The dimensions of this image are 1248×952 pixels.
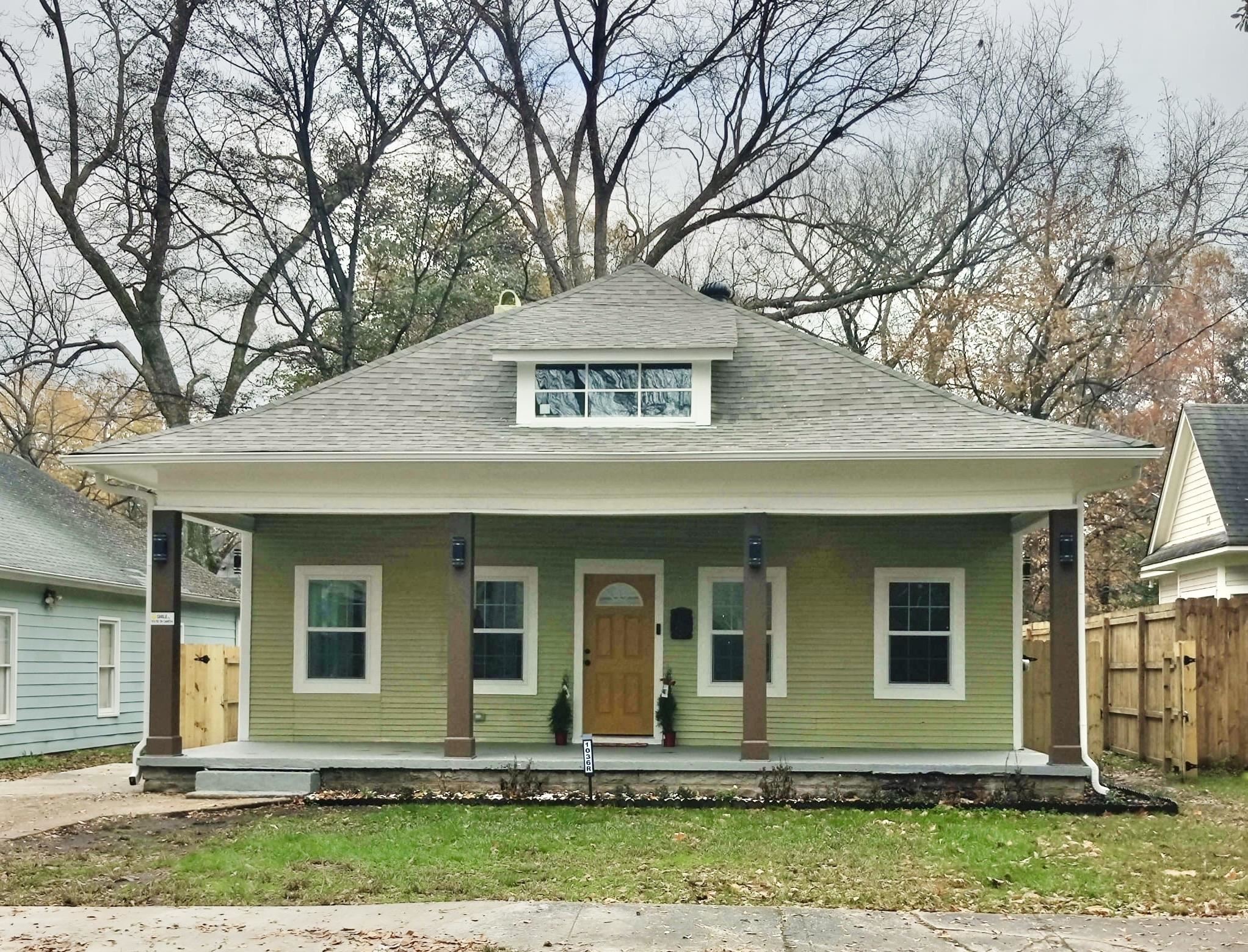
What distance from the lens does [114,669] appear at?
23312 mm

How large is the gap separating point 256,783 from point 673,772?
13.3ft

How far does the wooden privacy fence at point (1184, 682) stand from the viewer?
1650cm

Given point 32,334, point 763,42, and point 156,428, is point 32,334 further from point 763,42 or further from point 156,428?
point 763,42

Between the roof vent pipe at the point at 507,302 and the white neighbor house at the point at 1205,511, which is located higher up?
the roof vent pipe at the point at 507,302

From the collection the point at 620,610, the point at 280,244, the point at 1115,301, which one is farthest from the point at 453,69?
the point at 620,610

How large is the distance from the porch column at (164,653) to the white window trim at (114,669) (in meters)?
8.47

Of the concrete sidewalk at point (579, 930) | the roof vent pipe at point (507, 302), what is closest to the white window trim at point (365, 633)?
the roof vent pipe at point (507, 302)

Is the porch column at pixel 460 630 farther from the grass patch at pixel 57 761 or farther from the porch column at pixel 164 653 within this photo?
the grass patch at pixel 57 761

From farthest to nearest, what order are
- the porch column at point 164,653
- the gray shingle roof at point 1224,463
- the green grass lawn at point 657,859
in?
the gray shingle roof at point 1224,463 → the porch column at point 164,653 → the green grass lawn at point 657,859

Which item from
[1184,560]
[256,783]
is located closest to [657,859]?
[256,783]

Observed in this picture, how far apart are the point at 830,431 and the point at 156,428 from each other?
1165 inches

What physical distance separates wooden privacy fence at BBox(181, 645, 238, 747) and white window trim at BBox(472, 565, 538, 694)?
4308 mm

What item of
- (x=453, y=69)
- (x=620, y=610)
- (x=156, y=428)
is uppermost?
(x=453, y=69)

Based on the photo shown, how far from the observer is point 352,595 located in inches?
659
